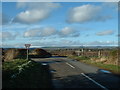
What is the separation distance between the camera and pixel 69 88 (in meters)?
11.0

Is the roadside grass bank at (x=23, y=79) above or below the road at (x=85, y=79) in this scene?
above

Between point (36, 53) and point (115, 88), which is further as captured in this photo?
point (36, 53)

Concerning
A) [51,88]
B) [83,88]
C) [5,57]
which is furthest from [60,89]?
[5,57]

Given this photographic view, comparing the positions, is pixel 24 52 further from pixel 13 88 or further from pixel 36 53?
pixel 13 88

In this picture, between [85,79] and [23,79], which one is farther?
[85,79]

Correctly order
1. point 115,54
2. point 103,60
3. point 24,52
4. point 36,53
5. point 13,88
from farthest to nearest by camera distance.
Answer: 1. point 36,53
2. point 24,52
3. point 103,60
4. point 115,54
5. point 13,88

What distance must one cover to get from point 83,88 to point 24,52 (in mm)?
25687

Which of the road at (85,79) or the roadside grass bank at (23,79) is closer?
the roadside grass bank at (23,79)

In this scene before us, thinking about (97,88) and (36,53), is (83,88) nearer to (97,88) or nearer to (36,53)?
(97,88)

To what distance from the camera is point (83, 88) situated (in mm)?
10938

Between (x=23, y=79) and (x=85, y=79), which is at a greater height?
(x=23, y=79)

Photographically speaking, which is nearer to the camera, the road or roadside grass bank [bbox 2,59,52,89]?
roadside grass bank [bbox 2,59,52,89]

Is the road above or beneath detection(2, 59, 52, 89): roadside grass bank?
beneath

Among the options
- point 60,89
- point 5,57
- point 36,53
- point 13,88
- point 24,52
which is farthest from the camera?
point 36,53
